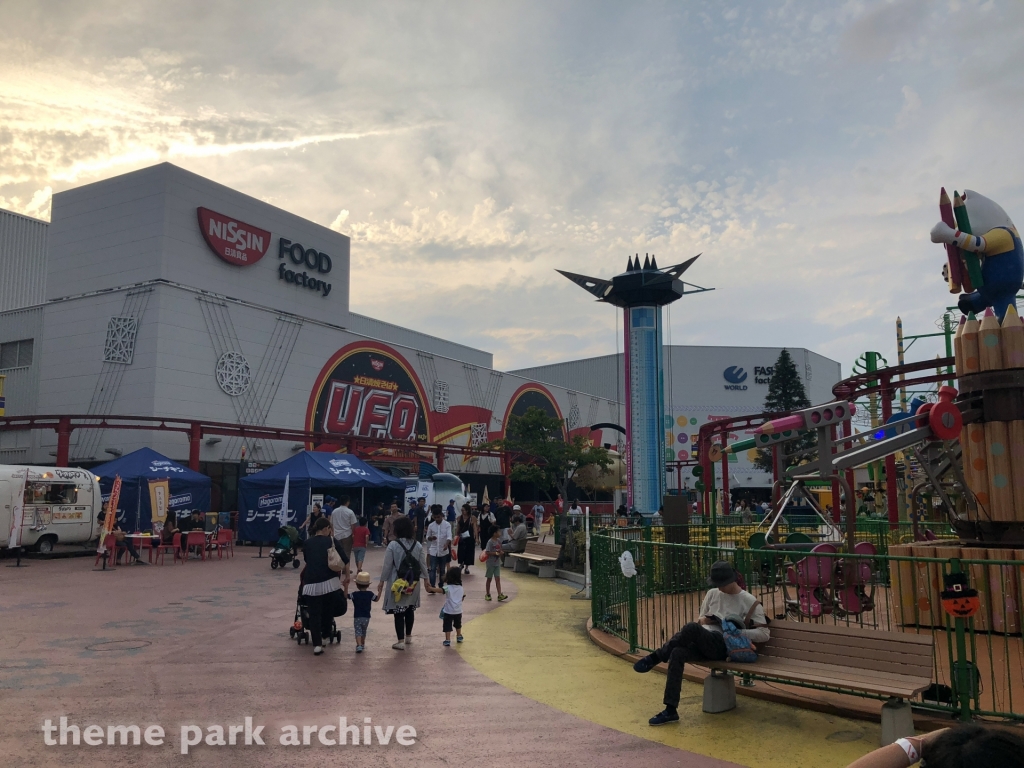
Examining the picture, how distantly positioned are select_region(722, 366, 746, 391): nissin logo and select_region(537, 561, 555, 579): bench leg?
211 ft

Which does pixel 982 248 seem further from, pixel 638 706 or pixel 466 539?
pixel 466 539

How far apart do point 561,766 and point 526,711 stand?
147cm

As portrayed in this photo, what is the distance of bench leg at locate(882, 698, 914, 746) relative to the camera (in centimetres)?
577

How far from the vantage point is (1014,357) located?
9.45 metres

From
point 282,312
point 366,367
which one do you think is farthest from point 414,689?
point 366,367

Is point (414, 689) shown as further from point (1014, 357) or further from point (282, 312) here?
point (282, 312)

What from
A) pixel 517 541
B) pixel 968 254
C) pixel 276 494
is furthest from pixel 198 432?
pixel 968 254

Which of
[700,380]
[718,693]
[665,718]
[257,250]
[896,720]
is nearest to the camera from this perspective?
[896,720]

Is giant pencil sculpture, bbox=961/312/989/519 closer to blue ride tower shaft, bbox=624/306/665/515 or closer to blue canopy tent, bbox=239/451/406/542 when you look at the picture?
blue canopy tent, bbox=239/451/406/542

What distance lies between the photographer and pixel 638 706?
23.5 feet

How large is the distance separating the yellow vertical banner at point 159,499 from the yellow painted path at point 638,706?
46.3 ft

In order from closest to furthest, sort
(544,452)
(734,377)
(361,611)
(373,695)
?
(373,695), (361,611), (544,452), (734,377)

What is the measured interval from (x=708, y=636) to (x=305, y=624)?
216 inches

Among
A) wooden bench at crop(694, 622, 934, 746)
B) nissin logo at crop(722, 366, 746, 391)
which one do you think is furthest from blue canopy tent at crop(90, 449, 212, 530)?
nissin logo at crop(722, 366, 746, 391)
